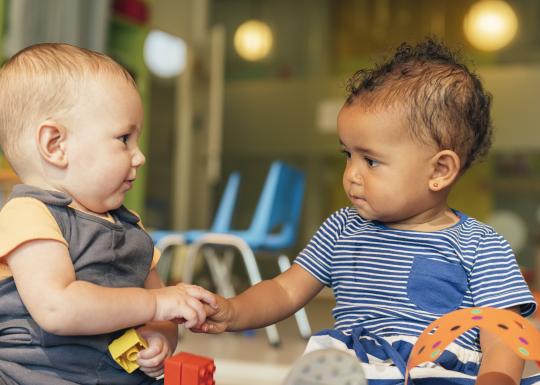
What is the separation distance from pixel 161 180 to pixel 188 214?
0.44 metres

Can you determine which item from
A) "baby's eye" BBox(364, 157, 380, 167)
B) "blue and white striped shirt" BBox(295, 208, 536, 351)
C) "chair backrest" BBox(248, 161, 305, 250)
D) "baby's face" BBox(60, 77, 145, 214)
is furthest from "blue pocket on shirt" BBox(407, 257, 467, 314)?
"chair backrest" BBox(248, 161, 305, 250)

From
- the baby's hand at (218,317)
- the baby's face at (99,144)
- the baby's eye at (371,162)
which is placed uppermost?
the baby's face at (99,144)

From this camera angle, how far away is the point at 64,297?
71 cm

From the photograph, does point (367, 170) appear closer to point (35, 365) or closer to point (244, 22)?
point (35, 365)

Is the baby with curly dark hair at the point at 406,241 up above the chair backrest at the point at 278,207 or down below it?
above

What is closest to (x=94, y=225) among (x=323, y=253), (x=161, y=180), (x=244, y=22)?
(x=323, y=253)

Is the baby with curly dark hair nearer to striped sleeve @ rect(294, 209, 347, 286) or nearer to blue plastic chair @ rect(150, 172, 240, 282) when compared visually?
striped sleeve @ rect(294, 209, 347, 286)

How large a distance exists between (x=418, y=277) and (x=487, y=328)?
0.73ft

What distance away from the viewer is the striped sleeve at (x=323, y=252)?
994 millimetres

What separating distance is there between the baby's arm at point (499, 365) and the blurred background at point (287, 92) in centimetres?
320

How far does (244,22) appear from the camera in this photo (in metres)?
6.41

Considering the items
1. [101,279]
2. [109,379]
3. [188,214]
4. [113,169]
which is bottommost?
[188,214]

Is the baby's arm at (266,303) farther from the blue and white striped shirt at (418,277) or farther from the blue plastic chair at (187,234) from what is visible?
the blue plastic chair at (187,234)

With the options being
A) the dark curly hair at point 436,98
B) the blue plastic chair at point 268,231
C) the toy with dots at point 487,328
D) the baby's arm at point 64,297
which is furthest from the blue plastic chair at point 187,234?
the toy with dots at point 487,328
